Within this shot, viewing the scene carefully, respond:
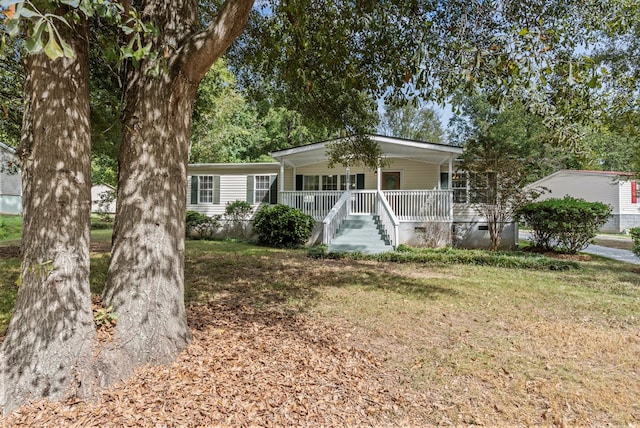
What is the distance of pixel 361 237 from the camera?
11.9m

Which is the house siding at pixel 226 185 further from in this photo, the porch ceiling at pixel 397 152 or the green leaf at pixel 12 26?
the green leaf at pixel 12 26

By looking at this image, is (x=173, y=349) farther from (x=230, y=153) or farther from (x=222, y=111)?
(x=230, y=153)

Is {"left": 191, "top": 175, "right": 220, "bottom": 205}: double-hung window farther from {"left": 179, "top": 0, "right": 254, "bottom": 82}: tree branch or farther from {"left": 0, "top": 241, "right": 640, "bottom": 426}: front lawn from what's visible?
{"left": 179, "top": 0, "right": 254, "bottom": 82}: tree branch

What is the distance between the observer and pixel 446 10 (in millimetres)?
5492

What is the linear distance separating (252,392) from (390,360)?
4.58 ft


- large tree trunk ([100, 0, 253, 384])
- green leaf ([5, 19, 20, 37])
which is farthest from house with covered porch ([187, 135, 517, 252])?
green leaf ([5, 19, 20, 37])

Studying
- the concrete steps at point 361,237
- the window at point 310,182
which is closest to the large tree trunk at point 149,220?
the concrete steps at point 361,237

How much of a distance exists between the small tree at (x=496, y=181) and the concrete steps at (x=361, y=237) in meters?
3.66

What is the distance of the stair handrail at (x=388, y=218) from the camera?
37.4ft

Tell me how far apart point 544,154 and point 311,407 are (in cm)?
3332

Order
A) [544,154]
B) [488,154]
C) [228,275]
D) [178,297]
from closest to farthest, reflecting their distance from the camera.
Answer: [178,297], [228,275], [488,154], [544,154]

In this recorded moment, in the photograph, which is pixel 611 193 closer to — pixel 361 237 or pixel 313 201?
pixel 361 237

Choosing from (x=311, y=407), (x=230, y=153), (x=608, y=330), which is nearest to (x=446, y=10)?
(x=608, y=330)

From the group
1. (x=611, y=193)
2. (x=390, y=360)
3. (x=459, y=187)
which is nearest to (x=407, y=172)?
(x=459, y=187)
